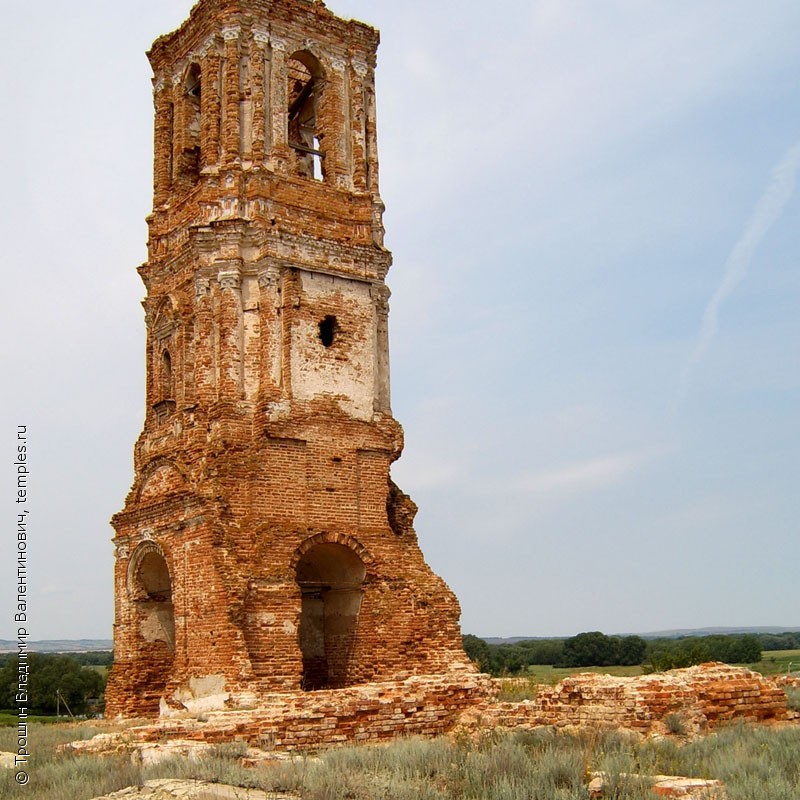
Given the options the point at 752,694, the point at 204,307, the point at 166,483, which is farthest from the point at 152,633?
A: the point at 752,694

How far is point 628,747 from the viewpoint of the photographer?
8758 mm

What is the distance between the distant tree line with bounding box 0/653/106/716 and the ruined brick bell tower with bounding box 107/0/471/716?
17031 mm

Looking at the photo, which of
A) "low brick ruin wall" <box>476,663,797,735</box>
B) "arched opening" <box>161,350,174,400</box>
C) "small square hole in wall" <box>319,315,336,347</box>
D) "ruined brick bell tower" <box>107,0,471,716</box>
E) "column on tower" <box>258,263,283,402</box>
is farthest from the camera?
"arched opening" <box>161,350,174,400</box>

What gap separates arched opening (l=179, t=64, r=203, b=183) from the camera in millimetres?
18656

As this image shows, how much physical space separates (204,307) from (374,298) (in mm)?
2754

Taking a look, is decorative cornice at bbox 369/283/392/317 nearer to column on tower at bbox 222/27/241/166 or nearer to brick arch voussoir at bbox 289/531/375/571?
column on tower at bbox 222/27/241/166

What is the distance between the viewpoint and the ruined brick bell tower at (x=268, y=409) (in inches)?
607

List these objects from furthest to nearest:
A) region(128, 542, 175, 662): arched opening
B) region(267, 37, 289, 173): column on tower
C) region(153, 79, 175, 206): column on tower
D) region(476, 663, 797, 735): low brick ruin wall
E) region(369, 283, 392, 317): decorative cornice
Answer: region(153, 79, 175, 206): column on tower, region(369, 283, 392, 317): decorative cornice, region(267, 37, 289, 173): column on tower, region(128, 542, 175, 662): arched opening, region(476, 663, 797, 735): low brick ruin wall

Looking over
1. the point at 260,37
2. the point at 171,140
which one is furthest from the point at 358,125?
the point at 171,140

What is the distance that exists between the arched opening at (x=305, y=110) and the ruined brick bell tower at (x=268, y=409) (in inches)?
5.2

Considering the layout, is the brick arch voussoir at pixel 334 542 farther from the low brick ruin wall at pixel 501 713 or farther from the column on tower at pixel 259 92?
the column on tower at pixel 259 92

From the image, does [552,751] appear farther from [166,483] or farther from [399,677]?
[166,483]

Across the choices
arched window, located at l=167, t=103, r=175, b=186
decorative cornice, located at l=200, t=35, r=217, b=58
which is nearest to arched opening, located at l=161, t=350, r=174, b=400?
arched window, located at l=167, t=103, r=175, b=186

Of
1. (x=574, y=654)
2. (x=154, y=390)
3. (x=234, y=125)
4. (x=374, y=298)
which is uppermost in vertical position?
(x=234, y=125)
